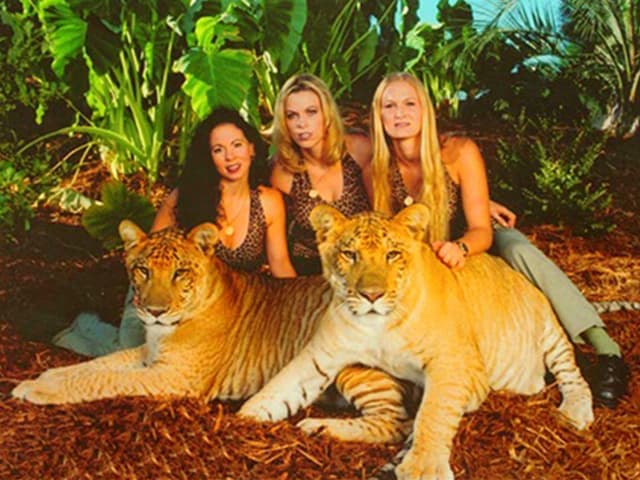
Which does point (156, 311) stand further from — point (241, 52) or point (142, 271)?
point (241, 52)

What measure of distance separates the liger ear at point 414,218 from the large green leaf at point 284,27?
1.33 meters

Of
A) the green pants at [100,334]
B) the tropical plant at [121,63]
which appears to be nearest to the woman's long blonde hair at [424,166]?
the green pants at [100,334]

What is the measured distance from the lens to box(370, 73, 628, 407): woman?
2.82 meters

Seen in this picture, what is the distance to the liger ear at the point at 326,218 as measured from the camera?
2.42 metres

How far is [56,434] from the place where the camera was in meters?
2.38

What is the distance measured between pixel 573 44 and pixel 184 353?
2362 mm

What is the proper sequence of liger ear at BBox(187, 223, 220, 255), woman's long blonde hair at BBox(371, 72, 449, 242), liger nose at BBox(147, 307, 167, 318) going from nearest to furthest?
liger nose at BBox(147, 307, 167, 318) < liger ear at BBox(187, 223, 220, 255) < woman's long blonde hair at BBox(371, 72, 449, 242)

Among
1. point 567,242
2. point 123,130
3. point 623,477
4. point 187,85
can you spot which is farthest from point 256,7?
point 623,477

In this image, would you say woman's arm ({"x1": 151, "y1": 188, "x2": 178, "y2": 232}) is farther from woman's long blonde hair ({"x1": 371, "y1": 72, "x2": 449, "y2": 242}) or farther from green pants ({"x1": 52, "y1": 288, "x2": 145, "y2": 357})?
woman's long blonde hair ({"x1": 371, "y1": 72, "x2": 449, "y2": 242})

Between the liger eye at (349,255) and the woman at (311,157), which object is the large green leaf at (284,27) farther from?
the liger eye at (349,255)

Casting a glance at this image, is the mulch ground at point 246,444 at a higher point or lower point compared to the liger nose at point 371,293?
lower

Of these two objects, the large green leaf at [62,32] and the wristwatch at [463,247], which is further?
the large green leaf at [62,32]

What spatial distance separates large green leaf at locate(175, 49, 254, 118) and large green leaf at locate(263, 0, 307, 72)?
0.16 m

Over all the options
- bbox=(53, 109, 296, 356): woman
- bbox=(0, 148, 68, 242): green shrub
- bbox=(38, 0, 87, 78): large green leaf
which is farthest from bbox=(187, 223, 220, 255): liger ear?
bbox=(38, 0, 87, 78): large green leaf
